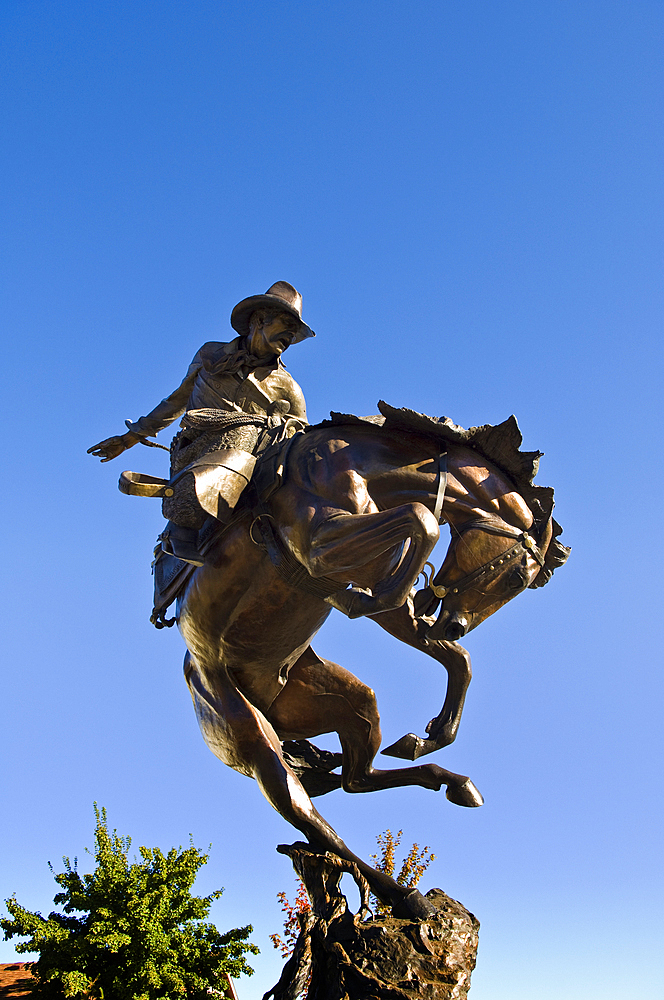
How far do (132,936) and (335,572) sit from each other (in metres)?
3.86

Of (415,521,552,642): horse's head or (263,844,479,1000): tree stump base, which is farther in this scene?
(415,521,552,642): horse's head

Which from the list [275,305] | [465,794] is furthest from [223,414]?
[465,794]

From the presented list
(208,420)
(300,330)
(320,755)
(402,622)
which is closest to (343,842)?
(320,755)

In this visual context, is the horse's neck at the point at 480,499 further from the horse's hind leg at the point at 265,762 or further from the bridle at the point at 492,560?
the horse's hind leg at the point at 265,762

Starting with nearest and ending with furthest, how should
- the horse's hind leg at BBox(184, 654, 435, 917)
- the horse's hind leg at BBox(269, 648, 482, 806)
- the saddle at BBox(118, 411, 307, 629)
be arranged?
the horse's hind leg at BBox(184, 654, 435, 917) → the saddle at BBox(118, 411, 307, 629) → the horse's hind leg at BBox(269, 648, 482, 806)

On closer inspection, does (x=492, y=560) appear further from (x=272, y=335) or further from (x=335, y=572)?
(x=272, y=335)

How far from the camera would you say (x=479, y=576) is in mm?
5336

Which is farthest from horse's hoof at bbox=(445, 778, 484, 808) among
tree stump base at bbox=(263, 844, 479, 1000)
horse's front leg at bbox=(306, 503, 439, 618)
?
horse's front leg at bbox=(306, 503, 439, 618)

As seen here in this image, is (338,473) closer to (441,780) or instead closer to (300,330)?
(300,330)

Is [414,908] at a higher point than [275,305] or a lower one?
lower

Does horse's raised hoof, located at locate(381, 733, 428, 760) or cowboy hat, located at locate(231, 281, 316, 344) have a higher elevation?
cowboy hat, located at locate(231, 281, 316, 344)

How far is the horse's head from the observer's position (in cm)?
534

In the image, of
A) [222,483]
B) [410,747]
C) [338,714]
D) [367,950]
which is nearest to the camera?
[367,950]

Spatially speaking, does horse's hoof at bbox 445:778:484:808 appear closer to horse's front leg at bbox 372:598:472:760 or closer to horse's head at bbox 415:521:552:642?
horse's front leg at bbox 372:598:472:760
